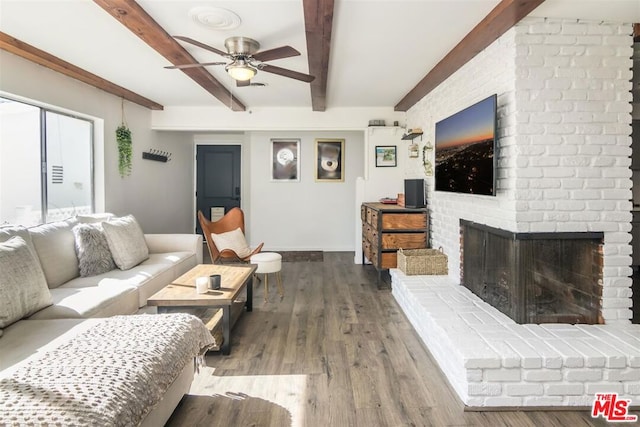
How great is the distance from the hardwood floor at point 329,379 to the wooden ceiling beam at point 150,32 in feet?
7.44

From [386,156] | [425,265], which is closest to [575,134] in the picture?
[425,265]

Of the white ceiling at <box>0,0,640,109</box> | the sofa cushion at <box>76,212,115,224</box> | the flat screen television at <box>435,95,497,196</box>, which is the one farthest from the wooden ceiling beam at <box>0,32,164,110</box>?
the flat screen television at <box>435,95,497,196</box>

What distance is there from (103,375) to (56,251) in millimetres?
1993

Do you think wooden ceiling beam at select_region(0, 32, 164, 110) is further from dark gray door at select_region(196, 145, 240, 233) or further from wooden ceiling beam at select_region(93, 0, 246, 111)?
dark gray door at select_region(196, 145, 240, 233)

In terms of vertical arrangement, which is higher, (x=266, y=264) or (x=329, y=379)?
(x=266, y=264)

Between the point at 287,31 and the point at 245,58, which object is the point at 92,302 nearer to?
the point at 245,58

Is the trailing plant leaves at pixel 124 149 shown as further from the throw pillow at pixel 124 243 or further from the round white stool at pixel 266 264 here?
the round white stool at pixel 266 264

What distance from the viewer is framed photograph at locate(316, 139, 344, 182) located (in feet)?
21.7

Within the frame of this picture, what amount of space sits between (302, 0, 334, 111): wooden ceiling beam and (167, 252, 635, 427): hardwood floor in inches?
86.5

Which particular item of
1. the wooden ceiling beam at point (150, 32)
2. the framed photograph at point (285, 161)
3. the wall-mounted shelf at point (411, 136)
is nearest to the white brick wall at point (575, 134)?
the wall-mounted shelf at point (411, 136)

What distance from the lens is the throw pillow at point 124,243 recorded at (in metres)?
3.32

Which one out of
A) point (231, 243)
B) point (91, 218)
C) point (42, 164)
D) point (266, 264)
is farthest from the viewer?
point (231, 243)

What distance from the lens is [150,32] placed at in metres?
2.60

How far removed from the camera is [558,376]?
6.52ft
